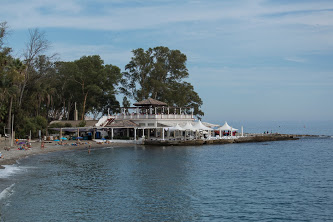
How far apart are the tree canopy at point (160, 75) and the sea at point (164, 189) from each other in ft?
123

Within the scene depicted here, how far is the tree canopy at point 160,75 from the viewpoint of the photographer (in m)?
82.3

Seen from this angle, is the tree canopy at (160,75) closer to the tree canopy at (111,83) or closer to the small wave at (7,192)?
the tree canopy at (111,83)

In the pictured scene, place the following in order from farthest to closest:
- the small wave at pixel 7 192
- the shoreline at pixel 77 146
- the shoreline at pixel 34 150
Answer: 1. the shoreline at pixel 77 146
2. the shoreline at pixel 34 150
3. the small wave at pixel 7 192

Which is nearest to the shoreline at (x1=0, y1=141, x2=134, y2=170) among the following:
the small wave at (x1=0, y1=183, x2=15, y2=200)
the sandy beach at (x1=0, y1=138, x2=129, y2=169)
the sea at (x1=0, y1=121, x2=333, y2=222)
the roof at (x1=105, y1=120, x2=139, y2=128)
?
the sandy beach at (x1=0, y1=138, x2=129, y2=169)

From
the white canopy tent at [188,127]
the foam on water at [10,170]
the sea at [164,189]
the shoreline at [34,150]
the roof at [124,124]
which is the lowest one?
the sea at [164,189]

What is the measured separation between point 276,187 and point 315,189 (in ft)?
8.81

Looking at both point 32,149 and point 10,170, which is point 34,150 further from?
point 10,170

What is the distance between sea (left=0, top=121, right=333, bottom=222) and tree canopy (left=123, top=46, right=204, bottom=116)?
3753cm

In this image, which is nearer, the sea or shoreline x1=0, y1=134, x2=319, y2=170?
the sea

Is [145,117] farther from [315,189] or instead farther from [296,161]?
[315,189]

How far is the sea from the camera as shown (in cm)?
2242

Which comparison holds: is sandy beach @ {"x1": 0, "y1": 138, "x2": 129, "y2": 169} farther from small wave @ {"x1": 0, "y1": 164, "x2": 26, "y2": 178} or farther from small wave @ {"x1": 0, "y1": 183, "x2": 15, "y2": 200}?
small wave @ {"x1": 0, "y1": 183, "x2": 15, "y2": 200}

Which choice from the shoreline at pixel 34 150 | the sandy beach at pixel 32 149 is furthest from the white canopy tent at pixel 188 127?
the sandy beach at pixel 32 149

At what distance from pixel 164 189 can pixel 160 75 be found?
55198 mm
